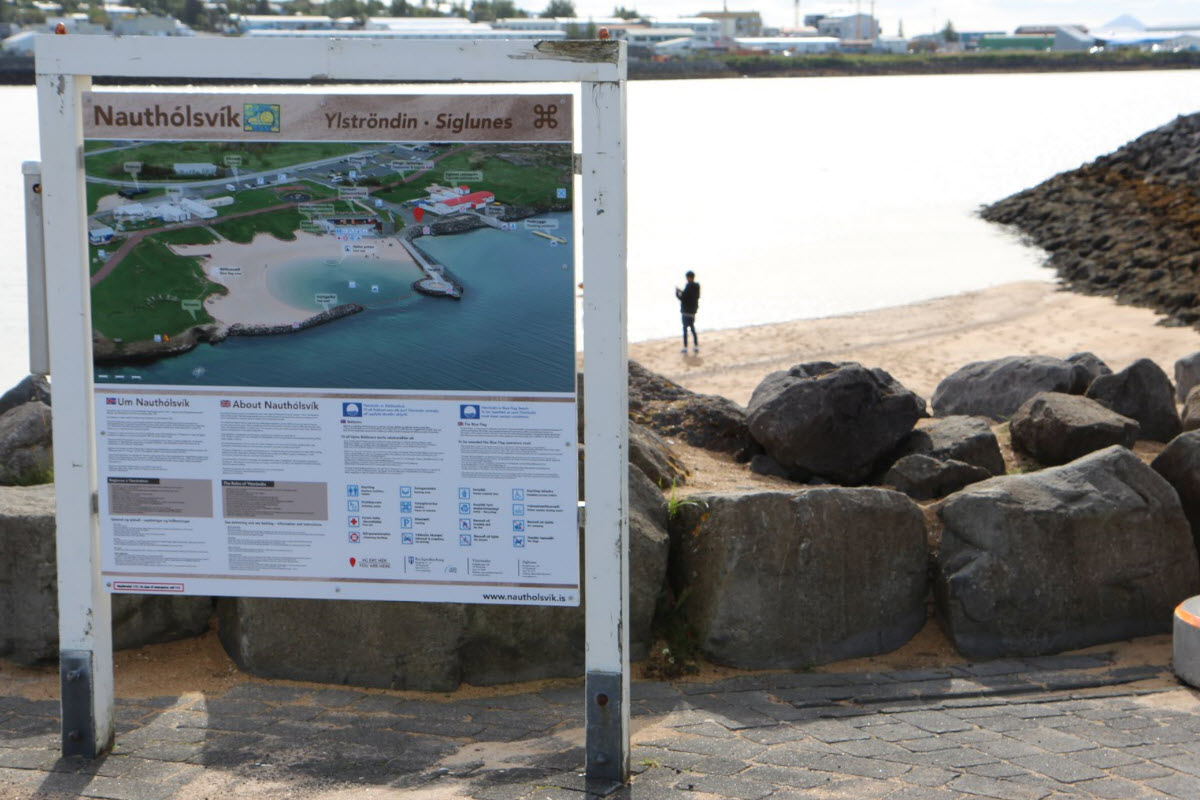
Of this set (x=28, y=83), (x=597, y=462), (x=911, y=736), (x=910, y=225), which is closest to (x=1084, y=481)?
(x=911, y=736)

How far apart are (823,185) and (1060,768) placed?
5222 centimetres

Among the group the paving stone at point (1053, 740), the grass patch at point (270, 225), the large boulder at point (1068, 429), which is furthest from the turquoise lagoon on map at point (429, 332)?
the large boulder at point (1068, 429)

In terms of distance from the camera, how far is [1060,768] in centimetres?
491

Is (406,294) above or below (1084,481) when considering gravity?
above

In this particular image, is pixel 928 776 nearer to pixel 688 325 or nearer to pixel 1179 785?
pixel 1179 785

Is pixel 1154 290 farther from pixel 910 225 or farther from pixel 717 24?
pixel 717 24

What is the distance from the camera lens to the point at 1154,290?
2402cm

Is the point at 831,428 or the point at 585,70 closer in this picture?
the point at 585,70

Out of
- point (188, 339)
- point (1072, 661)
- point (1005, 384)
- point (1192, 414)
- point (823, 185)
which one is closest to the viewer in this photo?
point (188, 339)

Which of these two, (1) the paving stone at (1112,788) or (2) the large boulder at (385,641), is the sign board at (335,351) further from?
(1) the paving stone at (1112,788)

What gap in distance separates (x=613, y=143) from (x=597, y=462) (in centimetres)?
109

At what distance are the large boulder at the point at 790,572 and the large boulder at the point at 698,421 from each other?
2823 mm

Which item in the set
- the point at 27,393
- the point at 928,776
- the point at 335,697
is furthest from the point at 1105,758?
the point at 27,393

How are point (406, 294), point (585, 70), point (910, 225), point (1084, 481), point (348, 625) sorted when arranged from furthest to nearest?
point (910, 225) → point (1084, 481) → point (348, 625) → point (406, 294) → point (585, 70)
